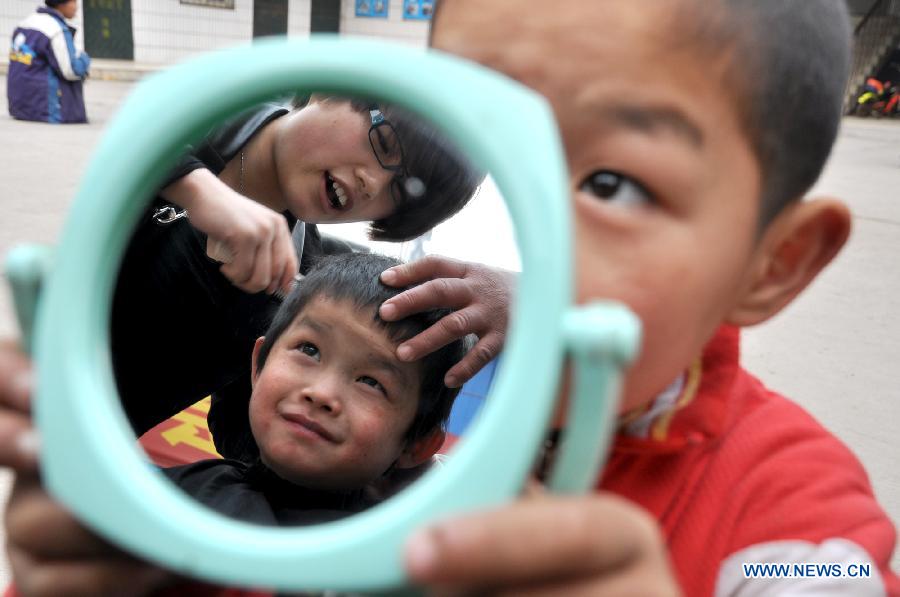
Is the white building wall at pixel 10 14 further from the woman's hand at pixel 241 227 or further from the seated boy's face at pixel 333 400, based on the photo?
the seated boy's face at pixel 333 400

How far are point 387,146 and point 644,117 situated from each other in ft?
1.65

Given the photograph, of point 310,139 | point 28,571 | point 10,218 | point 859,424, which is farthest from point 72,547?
point 10,218

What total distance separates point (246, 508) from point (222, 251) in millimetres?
365

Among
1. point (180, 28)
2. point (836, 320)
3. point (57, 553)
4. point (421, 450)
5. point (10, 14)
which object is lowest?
point (180, 28)

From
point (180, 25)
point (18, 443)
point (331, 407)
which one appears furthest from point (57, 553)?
point (180, 25)

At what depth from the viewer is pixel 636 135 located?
1.40 feet

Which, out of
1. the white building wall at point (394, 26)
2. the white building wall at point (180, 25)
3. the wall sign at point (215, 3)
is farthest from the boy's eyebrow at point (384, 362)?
the white building wall at point (394, 26)

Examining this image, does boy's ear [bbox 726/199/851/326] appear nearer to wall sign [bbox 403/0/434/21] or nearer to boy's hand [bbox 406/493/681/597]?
boy's hand [bbox 406/493/681/597]

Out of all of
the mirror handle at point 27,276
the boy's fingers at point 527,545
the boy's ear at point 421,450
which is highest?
the mirror handle at point 27,276

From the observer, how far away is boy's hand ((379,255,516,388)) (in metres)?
0.82

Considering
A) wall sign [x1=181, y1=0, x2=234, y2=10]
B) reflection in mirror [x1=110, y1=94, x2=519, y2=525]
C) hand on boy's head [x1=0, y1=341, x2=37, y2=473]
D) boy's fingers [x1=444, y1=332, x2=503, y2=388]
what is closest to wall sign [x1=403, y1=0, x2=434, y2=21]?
wall sign [x1=181, y1=0, x2=234, y2=10]

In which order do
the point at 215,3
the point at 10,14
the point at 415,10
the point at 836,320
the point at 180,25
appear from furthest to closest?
the point at 415,10 → the point at 215,3 → the point at 180,25 → the point at 10,14 → the point at 836,320

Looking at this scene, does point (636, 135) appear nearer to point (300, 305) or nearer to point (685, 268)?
point (685, 268)

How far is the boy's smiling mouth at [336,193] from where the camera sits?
0.97 metres
